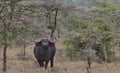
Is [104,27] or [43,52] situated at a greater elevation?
[43,52]

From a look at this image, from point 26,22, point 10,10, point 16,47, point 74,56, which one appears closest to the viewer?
point 26,22

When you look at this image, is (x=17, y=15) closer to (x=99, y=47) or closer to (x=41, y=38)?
(x=41, y=38)

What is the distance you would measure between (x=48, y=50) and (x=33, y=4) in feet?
7.56

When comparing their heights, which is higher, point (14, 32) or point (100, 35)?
point (14, 32)

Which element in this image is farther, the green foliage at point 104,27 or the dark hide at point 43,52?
the green foliage at point 104,27

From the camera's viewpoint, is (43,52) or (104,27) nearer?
(43,52)

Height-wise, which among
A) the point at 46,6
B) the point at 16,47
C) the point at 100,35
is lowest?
the point at 16,47

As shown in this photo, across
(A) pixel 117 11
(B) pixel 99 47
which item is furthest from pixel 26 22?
(A) pixel 117 11

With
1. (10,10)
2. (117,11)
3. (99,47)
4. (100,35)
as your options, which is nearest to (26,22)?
(10,10)

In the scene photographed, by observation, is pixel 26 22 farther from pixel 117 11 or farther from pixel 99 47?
pixel 117 11

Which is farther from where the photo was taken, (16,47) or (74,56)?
(16,47)

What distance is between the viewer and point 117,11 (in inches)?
1124

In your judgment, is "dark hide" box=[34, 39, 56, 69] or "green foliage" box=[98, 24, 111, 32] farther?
"green foliage" box=[98, 24, 111, 32]

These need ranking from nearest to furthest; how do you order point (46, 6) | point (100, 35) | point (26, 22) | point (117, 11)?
point (26, 22), point (100, 35), point (46, 6), point (117, 11)
